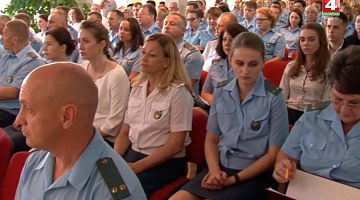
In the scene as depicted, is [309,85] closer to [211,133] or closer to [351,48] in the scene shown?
[211,133]


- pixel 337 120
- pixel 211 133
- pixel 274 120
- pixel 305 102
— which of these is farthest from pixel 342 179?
pixel 305 102

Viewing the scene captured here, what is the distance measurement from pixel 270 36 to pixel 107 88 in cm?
308

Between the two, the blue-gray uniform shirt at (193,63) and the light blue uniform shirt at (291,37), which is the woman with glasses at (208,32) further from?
the blue-gray uniform shirt at (193,63)

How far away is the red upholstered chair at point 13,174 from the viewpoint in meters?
1.75

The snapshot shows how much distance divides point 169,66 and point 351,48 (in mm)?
1061

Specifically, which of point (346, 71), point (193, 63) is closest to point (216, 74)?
point (193, 63)

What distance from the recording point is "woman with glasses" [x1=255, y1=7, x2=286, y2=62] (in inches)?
200

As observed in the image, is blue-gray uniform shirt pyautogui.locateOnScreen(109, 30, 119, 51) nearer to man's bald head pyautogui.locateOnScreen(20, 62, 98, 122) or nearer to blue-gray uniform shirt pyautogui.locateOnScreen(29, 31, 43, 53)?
blue-gray uniform shirt pyautogui.locateOnScreen(29, 31, 43, 53)

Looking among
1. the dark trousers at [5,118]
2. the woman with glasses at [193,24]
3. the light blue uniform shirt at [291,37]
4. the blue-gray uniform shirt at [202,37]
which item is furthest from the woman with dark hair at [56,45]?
the light blue uniform shirt at [291,37]

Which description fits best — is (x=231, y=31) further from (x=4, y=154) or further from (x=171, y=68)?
(x=4, y=154)

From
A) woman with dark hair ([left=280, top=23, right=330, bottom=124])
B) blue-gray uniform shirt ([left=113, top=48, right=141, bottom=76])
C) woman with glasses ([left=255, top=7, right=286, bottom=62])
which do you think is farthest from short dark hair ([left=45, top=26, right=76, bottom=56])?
woman with glasses ([left=255, top=7, right=286, bottom=62])

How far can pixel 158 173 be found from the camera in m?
2.37

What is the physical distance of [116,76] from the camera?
9.25 ft

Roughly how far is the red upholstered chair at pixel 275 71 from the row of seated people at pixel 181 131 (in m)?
1.31
